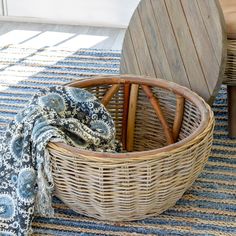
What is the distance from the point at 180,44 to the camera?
73.3 inches

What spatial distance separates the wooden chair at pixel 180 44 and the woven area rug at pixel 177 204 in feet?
0.83

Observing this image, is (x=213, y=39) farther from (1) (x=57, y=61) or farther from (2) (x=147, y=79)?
(1) (x=57, y=61)

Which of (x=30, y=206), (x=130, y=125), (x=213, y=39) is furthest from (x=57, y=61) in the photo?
(x=30, y=206)

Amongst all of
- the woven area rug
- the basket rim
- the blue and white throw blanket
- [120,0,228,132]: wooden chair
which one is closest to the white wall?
the woven area rug

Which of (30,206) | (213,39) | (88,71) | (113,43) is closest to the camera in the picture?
(30,206)

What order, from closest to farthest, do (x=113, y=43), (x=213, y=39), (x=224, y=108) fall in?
(x=213, y=39) → (x=224, y=108) → (x=113, y=43)

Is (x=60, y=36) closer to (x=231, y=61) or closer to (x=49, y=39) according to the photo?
(x=49, y=39)

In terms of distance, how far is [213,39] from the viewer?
5.62ft

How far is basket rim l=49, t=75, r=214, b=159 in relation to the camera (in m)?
1.37

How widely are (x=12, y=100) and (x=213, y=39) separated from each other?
910 millimetres

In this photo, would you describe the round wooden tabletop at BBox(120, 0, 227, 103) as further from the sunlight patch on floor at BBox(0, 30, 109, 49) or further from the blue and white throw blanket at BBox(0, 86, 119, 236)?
the sunlight patch on floor at BBox(0, 30, 109, 49)

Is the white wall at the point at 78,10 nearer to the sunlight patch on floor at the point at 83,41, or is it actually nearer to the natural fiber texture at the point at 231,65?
the sunlight patch on floor at the point at 83,41

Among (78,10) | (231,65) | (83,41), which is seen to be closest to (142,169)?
(231,65)

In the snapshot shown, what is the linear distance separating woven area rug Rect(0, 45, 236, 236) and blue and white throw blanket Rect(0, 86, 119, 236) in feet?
0.30
